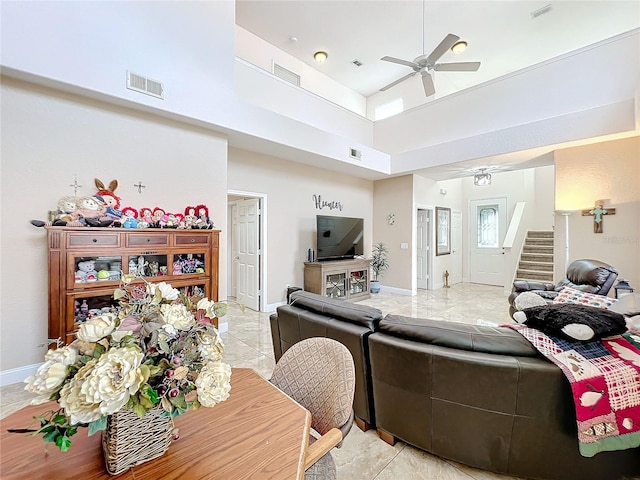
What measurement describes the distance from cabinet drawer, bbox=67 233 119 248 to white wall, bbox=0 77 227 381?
15.7 inches

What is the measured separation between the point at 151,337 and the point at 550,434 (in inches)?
73.2

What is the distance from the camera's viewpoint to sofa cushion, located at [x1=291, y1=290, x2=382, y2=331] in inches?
73.6

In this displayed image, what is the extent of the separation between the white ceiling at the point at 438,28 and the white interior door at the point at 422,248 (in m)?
1.28

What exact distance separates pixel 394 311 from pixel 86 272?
4460 mm

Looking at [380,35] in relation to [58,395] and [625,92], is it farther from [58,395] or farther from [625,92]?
[58,395]

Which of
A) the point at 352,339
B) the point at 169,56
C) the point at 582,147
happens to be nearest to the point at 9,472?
the point at 352,339

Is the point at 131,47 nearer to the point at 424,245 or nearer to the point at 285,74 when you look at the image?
the point at 285,74

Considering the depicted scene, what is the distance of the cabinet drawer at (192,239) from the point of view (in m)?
3.33

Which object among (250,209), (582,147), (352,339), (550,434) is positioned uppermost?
(582,147)

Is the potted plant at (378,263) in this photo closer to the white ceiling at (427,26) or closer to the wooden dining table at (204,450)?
the white ceiling at (427,26)

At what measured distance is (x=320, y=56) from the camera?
5.84 m

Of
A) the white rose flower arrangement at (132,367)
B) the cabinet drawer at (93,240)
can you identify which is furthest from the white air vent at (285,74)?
the white rose flower arrangement at (132,367)

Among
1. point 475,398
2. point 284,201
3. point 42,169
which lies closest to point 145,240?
point 42,169

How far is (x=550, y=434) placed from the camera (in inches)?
53.9
